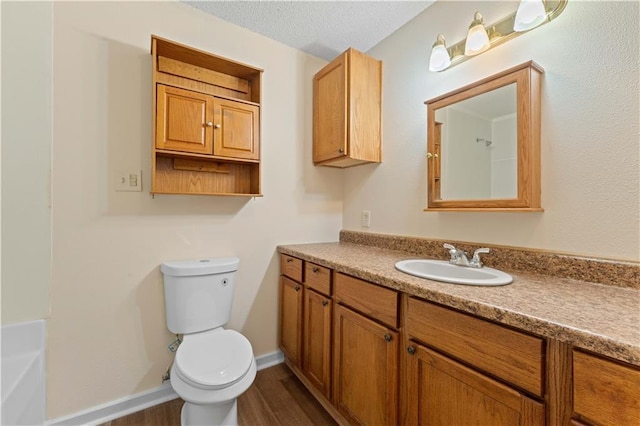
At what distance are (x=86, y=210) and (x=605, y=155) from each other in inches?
92.0

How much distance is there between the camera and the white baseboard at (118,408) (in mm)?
1377

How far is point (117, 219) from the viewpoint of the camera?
4.86 feet

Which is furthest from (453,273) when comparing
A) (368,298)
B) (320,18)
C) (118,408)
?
(118,408)

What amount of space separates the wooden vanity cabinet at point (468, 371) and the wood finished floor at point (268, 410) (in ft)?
2.32

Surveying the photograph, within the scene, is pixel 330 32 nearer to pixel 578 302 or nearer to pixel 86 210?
pixel 86 210

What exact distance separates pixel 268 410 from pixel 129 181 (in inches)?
59.0

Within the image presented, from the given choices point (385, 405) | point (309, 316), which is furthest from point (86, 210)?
point (385, 405)

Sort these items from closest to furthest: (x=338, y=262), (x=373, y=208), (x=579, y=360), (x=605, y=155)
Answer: (x=579, y=360) → (x=605, y=155) → (x=338, y=262) → (x=373, y=208)

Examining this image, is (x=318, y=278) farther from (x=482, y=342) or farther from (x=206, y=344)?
(x=482, y=342)

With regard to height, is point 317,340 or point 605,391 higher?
point 605,391

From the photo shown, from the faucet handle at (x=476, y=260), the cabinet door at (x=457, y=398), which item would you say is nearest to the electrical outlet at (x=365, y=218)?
the faucet handle at (x=476, y=260)

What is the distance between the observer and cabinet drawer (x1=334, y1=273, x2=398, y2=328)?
109 centimetres

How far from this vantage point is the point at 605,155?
1.01 m

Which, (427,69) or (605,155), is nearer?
(605,155)
